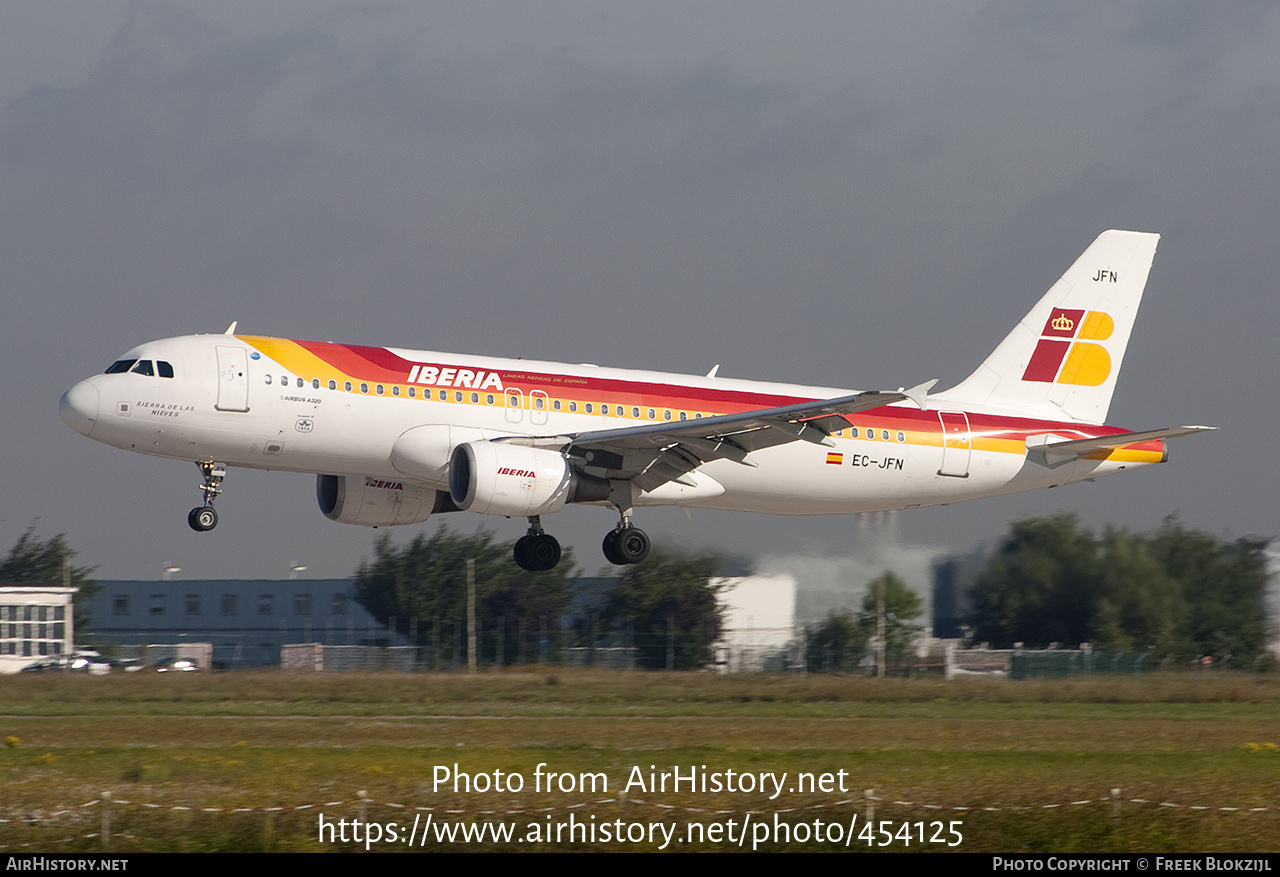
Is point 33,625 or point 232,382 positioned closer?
point 232,382

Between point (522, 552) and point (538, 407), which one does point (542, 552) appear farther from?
point (538, 407)

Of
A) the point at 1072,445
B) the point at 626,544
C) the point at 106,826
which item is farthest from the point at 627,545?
the point at 106,826

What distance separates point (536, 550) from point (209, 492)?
6.43 meters

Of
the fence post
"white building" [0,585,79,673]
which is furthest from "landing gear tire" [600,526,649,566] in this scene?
"white building" [0,585,79,673]

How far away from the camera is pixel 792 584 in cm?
3366

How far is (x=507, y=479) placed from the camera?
2645 cm

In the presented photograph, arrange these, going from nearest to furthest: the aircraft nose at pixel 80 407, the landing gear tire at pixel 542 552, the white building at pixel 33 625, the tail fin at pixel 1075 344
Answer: the aircraft nose at pixel 80 407 < the landing gear tire at pixel 542 552 < the tail fin at pixel 1075 344 < the white building at pixel 33 625

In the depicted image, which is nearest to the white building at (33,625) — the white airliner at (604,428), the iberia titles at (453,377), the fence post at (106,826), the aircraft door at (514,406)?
the white airliner at (604,428)

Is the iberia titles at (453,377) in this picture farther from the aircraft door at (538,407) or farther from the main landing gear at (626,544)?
the main landing gear at (626,544)

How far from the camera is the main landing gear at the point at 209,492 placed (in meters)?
27.2

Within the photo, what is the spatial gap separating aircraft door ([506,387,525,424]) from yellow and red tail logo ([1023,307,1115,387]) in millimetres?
11881

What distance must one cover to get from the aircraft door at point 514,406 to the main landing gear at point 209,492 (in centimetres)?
530

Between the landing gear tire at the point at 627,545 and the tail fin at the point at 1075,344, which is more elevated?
the tail fin at the point at 1075,344
